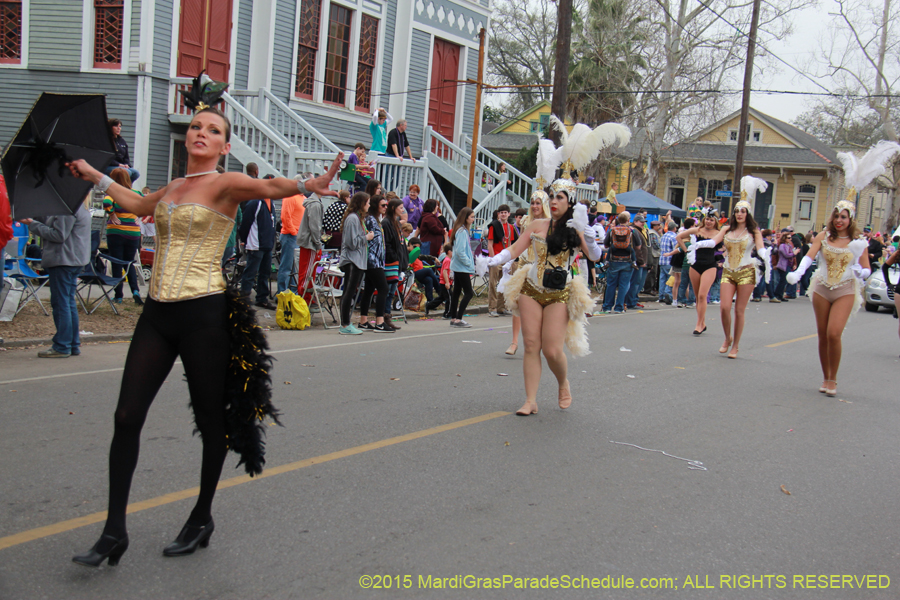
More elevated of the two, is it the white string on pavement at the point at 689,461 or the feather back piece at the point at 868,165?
the feather back piece at the point at 868,165

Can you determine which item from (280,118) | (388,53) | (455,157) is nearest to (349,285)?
(280,118)

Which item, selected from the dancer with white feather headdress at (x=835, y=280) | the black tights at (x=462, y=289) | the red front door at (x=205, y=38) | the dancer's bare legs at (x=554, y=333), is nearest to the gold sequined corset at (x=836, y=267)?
the dancer with white feather headdress at (x=835, y=280)

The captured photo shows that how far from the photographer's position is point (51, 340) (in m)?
8.91

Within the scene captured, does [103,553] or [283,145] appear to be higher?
[283,145]

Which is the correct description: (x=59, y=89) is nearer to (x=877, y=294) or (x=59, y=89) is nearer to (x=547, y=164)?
(x=547, y=164)

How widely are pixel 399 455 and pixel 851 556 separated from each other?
2.74 m

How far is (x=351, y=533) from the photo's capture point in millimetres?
4043

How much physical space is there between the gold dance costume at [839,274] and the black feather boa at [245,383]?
6924 mm

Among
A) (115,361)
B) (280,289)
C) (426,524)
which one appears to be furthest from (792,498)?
(280,289)

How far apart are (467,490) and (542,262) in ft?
8.58

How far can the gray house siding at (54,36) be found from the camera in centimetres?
1652

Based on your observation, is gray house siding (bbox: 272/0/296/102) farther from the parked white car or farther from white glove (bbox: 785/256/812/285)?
the parked white car

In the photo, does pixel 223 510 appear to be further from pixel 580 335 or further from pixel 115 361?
pixel 115 361

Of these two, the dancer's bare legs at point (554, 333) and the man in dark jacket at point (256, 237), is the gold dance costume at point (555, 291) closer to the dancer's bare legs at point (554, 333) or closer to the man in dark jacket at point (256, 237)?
the dancer's bare legs at point (554, 333)
